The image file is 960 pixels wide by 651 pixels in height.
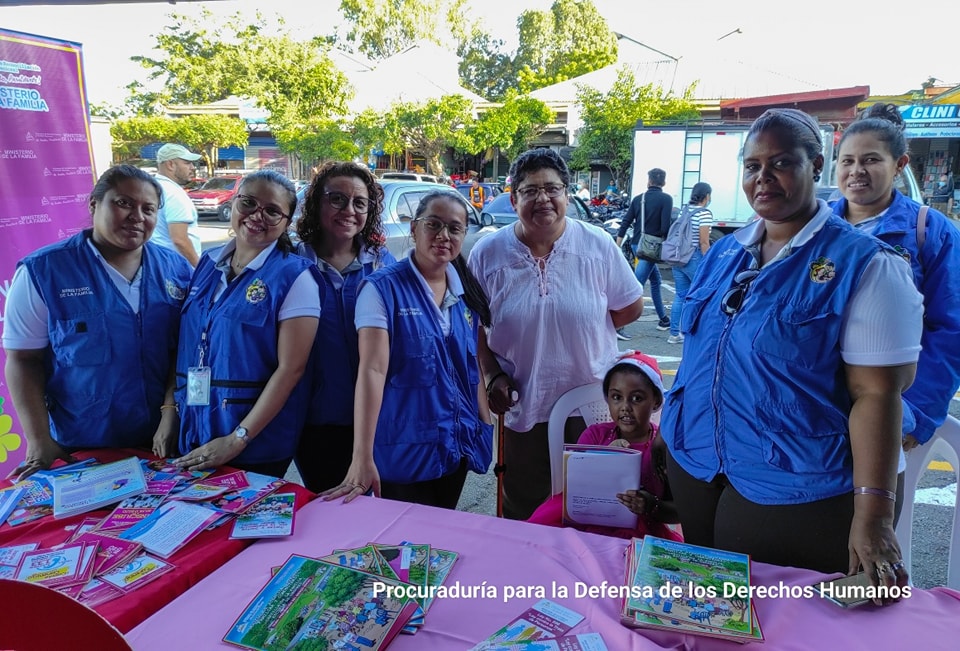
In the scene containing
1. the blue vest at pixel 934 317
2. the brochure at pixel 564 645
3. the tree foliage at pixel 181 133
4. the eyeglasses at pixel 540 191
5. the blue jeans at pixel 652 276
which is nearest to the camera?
the brochure at pixel 564 645

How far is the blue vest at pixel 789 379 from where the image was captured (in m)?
1.37

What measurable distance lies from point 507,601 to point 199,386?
121 cm

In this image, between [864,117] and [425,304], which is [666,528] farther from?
[864,117]

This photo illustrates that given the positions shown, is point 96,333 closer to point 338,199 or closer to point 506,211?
point 338,199

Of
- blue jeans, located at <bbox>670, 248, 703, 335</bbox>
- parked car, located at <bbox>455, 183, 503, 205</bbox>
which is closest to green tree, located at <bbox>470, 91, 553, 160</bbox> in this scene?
parked car, located at <bbox>455, 183, 503, 205</bbox>

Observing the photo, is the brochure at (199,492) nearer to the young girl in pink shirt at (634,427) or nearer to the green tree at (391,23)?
the young girl in pink shirt at (634,427)

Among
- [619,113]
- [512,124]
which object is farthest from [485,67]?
[619,113]

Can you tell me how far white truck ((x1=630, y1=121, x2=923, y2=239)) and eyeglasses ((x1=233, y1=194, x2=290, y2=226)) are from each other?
33.5 feet

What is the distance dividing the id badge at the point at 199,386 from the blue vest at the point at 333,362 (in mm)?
355

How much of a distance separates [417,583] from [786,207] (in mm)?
1256

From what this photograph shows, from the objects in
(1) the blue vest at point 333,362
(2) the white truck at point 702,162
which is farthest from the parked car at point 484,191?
(1) the blue vest at point 333,362

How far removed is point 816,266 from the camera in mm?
1401

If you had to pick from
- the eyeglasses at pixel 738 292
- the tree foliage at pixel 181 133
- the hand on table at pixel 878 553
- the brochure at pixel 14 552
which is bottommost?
the brochure at pixel 14 552

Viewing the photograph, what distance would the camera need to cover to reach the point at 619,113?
19.7m
